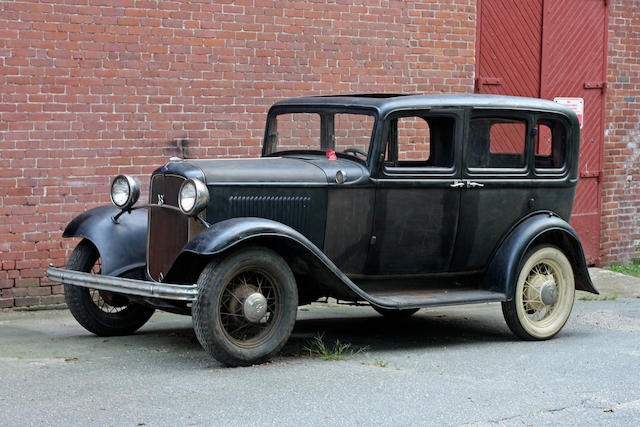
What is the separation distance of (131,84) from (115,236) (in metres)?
2.29

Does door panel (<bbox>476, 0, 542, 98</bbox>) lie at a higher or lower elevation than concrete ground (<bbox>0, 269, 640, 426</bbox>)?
higher

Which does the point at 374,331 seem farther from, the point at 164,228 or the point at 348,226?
the point at 164,228

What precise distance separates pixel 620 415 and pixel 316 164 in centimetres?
285

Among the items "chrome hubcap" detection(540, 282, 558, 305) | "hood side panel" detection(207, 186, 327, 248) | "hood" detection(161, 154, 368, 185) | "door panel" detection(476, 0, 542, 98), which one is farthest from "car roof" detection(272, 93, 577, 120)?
"door panel" detection(476, 0, 542, 98)

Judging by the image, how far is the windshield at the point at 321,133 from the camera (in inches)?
295

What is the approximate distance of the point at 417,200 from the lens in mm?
7469

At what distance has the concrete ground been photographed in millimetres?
5332

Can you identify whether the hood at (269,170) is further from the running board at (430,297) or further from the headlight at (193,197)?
the running board at (430,297)

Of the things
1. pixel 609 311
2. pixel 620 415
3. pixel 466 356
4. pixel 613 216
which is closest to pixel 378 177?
pixel 466 356

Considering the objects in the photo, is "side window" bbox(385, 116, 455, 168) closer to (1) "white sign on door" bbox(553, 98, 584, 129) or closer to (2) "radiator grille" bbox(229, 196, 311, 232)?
(2) "radiator grille" bbox(229, 196, 311, 232)

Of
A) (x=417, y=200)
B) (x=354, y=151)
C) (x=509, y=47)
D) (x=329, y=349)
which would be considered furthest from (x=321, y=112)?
(x=509, y=47)

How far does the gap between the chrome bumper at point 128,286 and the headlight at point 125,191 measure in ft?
2.26

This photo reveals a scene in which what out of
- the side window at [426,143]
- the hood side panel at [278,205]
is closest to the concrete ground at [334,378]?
the hood side panel at [278,205]

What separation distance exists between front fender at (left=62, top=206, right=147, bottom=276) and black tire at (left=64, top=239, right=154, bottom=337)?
149 mm
